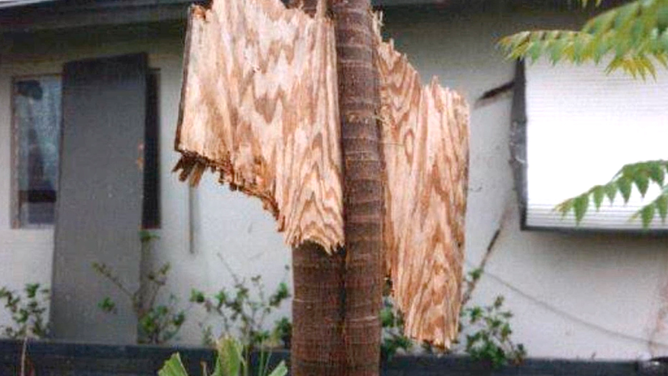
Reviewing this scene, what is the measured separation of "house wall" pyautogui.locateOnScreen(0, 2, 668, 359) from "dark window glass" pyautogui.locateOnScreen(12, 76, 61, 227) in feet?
3.03

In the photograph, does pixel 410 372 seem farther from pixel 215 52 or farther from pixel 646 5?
pixel 646 5

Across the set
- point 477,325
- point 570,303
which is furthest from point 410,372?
point 570,303

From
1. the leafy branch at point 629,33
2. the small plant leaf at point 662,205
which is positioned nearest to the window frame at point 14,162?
the leafy branch at point 629,33

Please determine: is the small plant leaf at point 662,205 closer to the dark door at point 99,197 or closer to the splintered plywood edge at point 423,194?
the splintered plywood edge at point 423,194

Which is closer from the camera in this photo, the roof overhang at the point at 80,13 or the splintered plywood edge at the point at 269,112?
the splintered plywood edge at the point at 269,112

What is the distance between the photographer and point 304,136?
352 cm

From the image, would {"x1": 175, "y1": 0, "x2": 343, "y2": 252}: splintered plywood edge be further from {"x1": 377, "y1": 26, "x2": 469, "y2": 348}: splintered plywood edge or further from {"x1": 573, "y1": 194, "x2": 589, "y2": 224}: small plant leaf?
{"x1": 573, "y1": 194, "x2": 589, "y2": 224}: small plant leaf

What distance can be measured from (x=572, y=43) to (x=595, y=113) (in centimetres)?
314

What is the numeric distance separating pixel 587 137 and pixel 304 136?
4407mm

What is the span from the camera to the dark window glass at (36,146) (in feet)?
30.5

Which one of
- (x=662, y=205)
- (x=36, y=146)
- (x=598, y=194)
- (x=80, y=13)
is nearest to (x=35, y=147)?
(x=36, y=146)

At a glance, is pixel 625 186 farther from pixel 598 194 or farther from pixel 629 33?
pixel 629 33

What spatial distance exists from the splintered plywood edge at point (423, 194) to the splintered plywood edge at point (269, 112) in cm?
35

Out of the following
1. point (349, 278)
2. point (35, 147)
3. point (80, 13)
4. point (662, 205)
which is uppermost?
point (80, 13)
